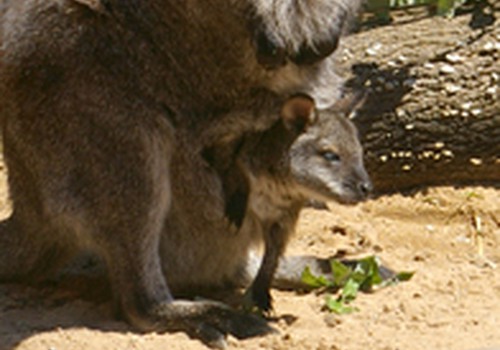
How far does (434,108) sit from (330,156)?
1661mm

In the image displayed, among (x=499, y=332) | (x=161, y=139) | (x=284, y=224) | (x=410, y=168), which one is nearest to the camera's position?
(x=499, y=332)

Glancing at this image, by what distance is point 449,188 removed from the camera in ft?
24.4

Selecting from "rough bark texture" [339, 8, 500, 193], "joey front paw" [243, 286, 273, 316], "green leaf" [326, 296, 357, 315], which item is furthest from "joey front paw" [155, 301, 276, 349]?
"rough bark texture" [339, 8, 500, 193]

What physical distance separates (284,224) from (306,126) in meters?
0.54

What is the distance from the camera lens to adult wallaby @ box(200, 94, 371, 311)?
5.63 m

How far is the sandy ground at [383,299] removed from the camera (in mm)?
5039

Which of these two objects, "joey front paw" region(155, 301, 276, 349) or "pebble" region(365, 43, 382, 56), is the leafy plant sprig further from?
"pebble" region(365, 43, 382, 56)

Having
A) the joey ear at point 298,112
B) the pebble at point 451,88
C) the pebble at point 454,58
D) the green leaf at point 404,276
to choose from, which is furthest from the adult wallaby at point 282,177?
the pebble at point 454,58

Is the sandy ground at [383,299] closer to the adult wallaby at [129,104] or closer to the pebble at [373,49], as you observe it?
the adult wallaby at [129,104]

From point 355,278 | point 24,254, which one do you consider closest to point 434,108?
point 355,278

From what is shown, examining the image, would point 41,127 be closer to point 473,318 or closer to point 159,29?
point 159,29

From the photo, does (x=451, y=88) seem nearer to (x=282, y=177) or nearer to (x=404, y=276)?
(x=404, y=276)

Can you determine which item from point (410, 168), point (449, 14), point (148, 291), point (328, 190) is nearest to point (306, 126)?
point (328, 190)

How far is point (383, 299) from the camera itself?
5723 millimetres
